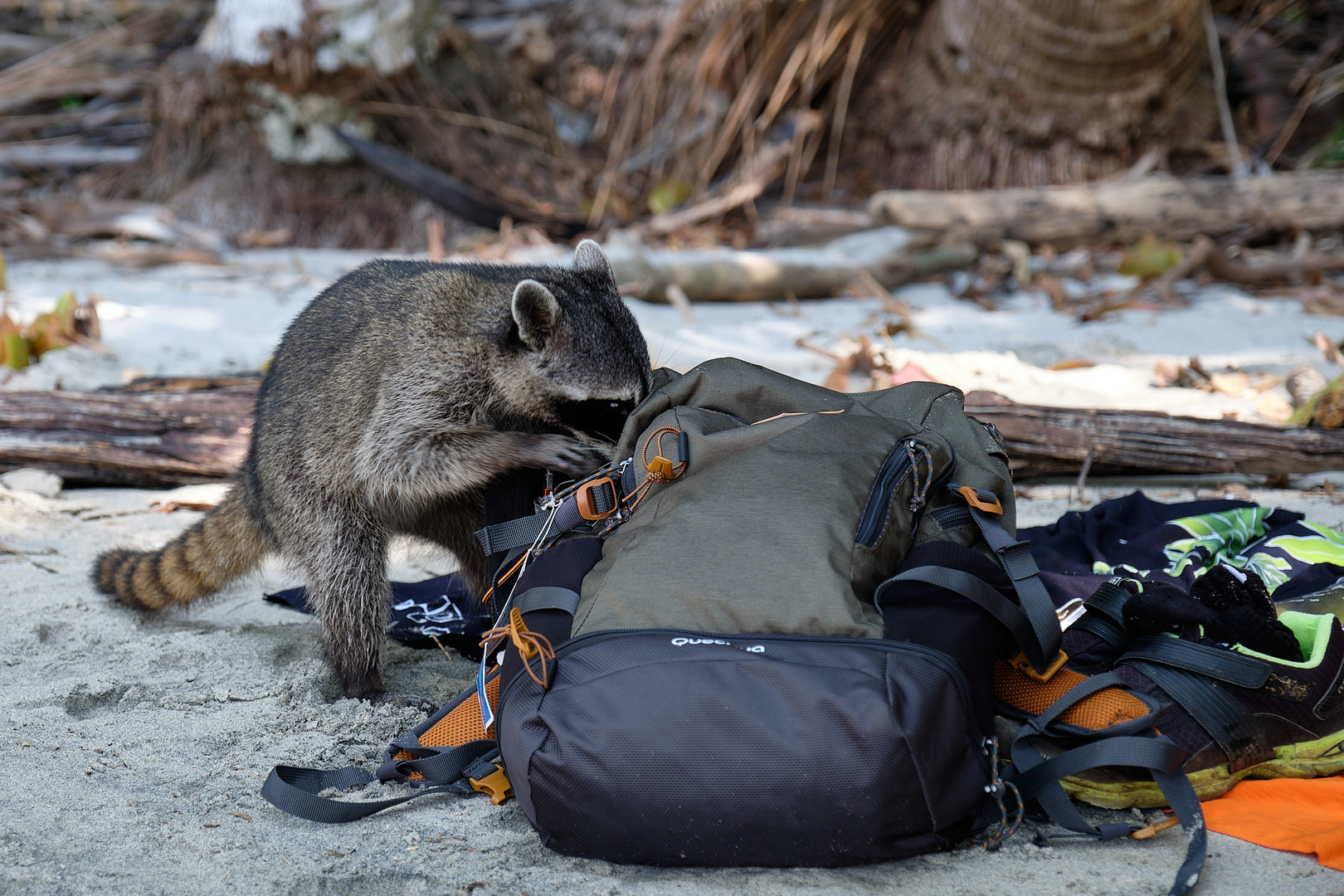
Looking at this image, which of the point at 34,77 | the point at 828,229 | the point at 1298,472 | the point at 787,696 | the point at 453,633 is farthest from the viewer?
the point at 34,77

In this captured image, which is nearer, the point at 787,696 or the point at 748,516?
the point at 787,696

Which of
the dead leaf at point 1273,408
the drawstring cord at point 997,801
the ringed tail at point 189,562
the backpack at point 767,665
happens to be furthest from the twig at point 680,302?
the drawstring cord at point 997,801

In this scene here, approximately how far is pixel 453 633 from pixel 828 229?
526 centimetres

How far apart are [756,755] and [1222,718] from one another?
101cm

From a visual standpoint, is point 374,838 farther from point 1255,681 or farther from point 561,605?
point 1255,681

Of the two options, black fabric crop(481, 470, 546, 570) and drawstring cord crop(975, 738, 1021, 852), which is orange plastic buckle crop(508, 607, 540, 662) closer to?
black fabric crop(481, 470, 546, 570)

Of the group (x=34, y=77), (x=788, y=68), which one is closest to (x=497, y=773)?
(x=788, y=68)

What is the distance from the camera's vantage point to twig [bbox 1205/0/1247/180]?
25.3 ft

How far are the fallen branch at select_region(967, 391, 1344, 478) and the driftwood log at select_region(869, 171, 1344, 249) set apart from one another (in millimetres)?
3618

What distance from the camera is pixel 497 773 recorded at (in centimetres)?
206

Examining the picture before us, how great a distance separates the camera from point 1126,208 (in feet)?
23.0

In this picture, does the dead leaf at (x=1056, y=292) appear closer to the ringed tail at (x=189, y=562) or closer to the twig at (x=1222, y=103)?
the twig at (x=1222, y=103)

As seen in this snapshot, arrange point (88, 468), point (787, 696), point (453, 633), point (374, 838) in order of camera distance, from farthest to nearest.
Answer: point (88, 468) < point (453, 633) < point (374, 838) < point (787, 696)

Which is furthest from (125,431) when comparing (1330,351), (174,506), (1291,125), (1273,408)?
(1291,125)
